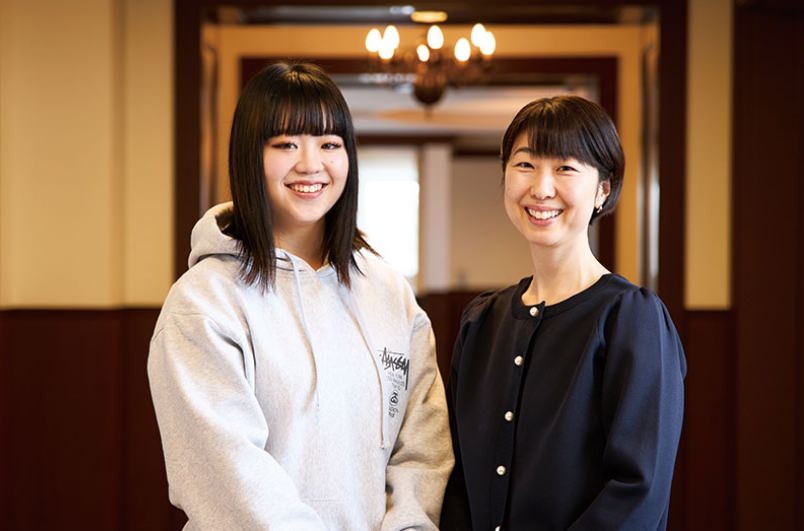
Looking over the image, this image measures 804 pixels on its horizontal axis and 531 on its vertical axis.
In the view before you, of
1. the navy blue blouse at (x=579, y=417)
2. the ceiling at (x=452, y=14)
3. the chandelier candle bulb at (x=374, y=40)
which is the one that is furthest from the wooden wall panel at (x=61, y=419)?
the navy blue blouse at (x=579, y=417)

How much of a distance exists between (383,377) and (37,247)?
8.91 ft

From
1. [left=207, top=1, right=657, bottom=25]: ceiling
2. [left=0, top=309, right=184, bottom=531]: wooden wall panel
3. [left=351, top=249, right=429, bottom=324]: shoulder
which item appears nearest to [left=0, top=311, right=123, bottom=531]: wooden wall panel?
[left=0, top=309, right=184, bottom=531]: wooden wall panel

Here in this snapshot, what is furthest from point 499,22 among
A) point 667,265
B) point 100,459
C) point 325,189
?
point 325,189

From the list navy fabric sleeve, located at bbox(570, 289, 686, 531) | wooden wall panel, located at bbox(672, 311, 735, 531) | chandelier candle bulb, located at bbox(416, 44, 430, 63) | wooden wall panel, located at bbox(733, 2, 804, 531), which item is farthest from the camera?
chandelier candle bulb, located at bbox(416, 44, 430, 63)

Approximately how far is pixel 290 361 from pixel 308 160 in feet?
1.09

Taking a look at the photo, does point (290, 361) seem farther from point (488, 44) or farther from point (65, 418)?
point (488, 44)

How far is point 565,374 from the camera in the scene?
5.18ft

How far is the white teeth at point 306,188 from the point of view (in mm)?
1727

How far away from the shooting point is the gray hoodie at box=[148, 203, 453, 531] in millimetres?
1613

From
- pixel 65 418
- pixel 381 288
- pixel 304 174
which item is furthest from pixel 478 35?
pixel 304 174

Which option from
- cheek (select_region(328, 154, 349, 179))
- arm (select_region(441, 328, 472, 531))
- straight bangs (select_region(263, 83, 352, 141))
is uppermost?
straight bangs (select_region(263, 83, 352, 141))

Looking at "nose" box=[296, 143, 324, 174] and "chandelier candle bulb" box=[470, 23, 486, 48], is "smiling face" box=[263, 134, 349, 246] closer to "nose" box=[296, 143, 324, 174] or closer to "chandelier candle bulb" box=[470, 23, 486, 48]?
"nose" box=[296, 143, 324, 174]

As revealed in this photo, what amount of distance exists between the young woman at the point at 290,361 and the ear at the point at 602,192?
42 centimetres

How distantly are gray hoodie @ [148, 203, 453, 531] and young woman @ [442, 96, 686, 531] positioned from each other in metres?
0.11
